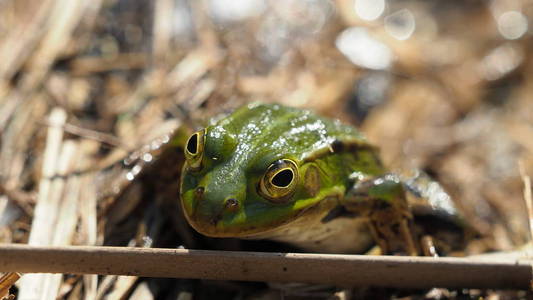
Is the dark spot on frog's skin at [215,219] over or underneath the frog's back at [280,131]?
underneath

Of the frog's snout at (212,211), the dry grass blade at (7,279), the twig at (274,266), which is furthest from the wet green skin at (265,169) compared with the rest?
the dry grass blade at (7,279)

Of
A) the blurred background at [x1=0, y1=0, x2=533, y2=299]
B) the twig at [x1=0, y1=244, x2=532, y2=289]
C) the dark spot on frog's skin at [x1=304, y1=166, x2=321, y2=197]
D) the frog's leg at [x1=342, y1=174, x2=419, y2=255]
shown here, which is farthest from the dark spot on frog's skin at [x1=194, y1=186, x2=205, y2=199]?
the frog's leg at [x1=342, y1=174, x2=419, y2=255]

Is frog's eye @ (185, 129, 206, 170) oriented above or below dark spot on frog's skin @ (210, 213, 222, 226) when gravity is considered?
above

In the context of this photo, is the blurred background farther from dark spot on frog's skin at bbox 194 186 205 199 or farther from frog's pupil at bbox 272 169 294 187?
frog's pupil at bbox 272 169 294 187

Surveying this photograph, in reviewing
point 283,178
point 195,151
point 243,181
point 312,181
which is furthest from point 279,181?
point 195,151

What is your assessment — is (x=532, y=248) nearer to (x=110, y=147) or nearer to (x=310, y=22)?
(x=110, y=147)

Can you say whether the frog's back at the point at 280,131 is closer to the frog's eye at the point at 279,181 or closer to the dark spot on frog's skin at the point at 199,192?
the frog's eye at the point at 279,181

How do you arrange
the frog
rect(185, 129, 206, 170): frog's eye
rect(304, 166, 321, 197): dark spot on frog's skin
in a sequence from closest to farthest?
the frog < rect(185, 129, 206, 170): frog's eye < rect(304, 166, 321, 197): dark spot on frog's skin
